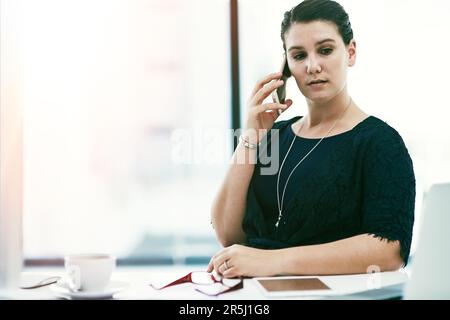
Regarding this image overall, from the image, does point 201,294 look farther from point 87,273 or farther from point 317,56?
point 317,56

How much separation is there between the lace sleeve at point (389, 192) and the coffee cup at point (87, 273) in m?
0.47

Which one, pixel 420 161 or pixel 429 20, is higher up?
pixel 429 20

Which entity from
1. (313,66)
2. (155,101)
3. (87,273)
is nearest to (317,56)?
(313,66)

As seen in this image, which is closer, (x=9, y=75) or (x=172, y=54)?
(x=9, y=75)

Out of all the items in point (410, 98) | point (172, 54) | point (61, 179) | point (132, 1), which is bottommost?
point (61, 179)

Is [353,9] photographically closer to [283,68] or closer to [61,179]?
[283,68]

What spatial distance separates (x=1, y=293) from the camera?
68cm

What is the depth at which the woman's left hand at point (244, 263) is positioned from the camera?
75cm

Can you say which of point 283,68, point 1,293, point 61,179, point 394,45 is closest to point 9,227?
point 1,293

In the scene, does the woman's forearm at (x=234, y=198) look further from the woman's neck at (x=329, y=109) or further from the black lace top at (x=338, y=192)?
the woman's neck at (x=329, y=109)

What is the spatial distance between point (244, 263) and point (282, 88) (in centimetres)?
54

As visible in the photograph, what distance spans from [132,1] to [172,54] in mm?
273

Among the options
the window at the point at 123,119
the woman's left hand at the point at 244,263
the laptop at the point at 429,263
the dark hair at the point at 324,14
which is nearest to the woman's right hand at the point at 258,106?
the dark hair at the point at 324,14

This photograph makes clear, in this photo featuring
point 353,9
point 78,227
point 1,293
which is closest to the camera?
point 1,293
